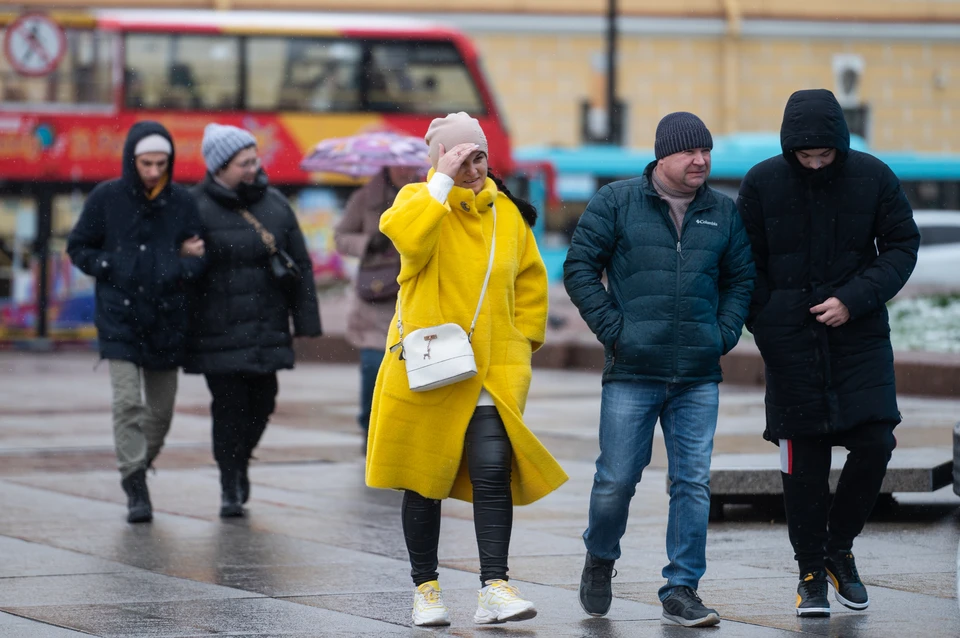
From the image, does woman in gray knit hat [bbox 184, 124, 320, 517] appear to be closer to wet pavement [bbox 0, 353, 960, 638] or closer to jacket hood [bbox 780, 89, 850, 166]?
wet pavement [bbox 0, 353, 960, 638]

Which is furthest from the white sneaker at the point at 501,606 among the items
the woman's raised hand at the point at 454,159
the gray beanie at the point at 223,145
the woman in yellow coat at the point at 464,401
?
the gray beanie at the point at 223,145

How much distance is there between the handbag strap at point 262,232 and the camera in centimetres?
785

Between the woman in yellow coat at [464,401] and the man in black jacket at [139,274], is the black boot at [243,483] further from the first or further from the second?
the woman in yellow coat at [464,401]

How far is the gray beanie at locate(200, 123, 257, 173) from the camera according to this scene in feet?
25.6

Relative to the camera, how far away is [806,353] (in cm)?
551

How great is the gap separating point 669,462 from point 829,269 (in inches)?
32.2

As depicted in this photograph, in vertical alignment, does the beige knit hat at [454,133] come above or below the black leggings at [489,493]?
above

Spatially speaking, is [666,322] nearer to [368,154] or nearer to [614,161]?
[368,154]

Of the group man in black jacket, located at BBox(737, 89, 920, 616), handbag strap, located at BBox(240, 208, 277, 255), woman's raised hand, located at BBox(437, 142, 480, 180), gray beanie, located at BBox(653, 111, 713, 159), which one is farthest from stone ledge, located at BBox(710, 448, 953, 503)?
woman's raised hand, located at BBox(437, 142, 480, 180)

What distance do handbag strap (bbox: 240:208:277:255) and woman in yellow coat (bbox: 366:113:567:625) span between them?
99.4 inches

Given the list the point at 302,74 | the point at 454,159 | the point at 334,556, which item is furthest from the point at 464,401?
the point at 302,74

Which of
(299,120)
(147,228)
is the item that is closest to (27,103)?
(299,120)

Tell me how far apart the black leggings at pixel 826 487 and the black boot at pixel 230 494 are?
305 centimetres

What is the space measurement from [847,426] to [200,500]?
397cm
